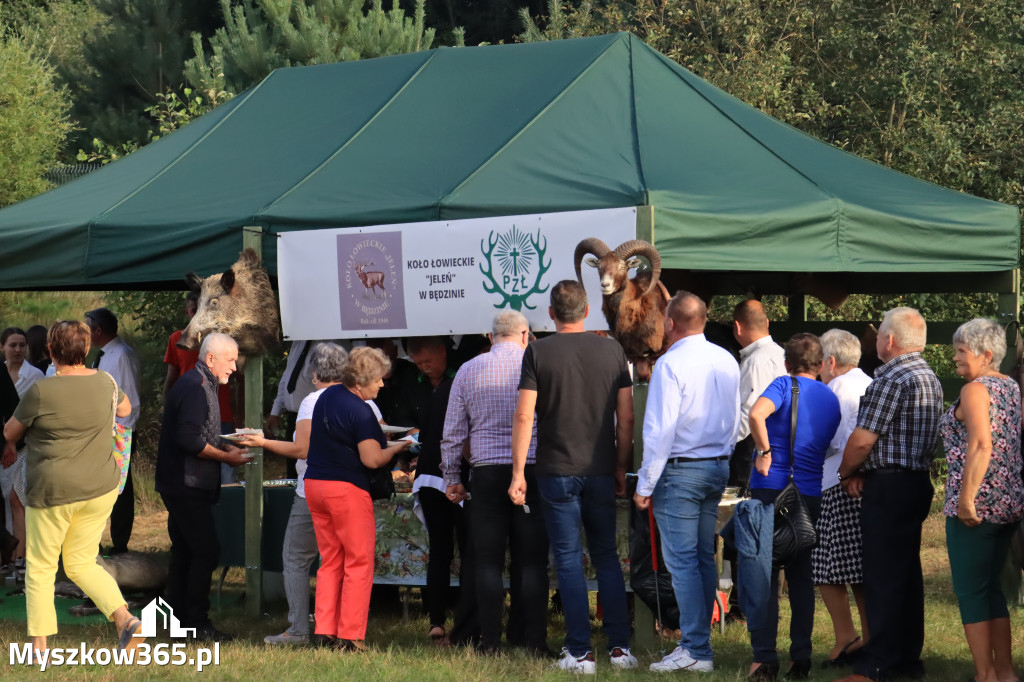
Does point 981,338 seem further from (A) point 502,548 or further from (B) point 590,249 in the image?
→ (A) point 502,548

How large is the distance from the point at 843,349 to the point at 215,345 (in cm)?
321

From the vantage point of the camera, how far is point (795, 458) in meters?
5.96

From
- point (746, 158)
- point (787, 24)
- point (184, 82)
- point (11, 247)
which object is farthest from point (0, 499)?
point (184, 82)

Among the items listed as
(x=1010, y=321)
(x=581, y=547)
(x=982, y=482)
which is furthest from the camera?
(x=1010, y=321)

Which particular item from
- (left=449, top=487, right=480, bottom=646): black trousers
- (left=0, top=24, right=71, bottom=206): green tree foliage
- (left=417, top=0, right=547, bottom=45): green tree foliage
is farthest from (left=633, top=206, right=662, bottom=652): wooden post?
(left=417, top=0, right=547, bottom=45): green tree foliage

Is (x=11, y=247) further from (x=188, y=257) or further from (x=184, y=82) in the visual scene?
(x=184, y=82)

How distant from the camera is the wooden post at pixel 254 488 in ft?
25.1

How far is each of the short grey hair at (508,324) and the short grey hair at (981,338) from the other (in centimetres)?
199

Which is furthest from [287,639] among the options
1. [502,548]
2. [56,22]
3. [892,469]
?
[56,22]

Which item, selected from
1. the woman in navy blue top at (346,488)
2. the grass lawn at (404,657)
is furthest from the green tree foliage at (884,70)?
the woman in navy blue top at (346,488)

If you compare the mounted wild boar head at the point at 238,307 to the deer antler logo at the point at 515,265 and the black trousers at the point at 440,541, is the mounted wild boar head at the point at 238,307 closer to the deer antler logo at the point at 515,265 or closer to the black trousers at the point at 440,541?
the deer antler logo at the point at 515,265

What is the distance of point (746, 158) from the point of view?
7531 mm

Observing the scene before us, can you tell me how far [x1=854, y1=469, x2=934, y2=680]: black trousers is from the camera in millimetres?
5785

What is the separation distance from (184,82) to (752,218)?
1571cm
